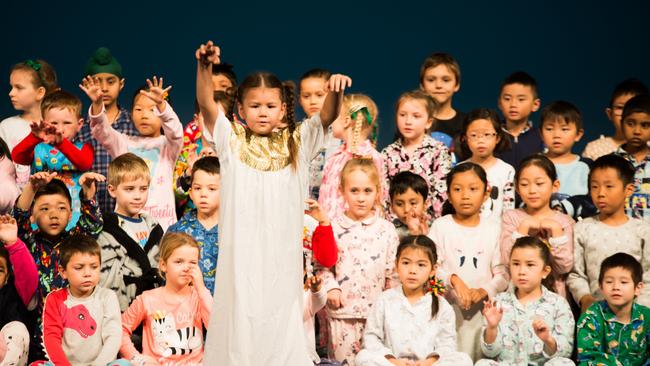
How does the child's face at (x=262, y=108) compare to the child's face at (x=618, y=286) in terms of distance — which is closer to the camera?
the child's face at (x=262, y=108)

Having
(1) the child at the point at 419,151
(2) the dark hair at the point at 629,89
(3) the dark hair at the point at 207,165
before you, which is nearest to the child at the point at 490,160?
(1) the child at the point at 419,151

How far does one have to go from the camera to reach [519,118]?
6.46 m

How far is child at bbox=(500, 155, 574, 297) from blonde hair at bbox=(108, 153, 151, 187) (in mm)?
1921

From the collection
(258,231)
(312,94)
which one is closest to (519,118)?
(312,94)

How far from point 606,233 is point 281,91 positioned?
2.25 metres

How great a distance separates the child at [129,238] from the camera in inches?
204

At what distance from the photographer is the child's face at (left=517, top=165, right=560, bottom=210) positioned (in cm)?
555

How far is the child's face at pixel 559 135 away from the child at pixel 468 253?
2.47 ft

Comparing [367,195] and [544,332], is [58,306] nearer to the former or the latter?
[367,195]

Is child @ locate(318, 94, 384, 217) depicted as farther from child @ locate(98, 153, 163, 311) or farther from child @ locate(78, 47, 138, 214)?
child @ locate(78, 47, 138, 214)

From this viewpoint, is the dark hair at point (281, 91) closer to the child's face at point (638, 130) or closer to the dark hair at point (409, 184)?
the dark hair at point (409, 184)

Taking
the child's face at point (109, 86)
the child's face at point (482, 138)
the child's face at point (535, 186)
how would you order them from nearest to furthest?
the child's face at point (535, 186) < the child's face at point (482, 138) < the child's face at point (109, 86)

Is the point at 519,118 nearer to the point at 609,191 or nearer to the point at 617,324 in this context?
the point at 609,191

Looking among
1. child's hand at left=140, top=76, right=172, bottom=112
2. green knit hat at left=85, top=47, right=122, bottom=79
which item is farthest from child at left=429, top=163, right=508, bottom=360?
green knit hat at left=85, top=47, right=122, bottom=79
